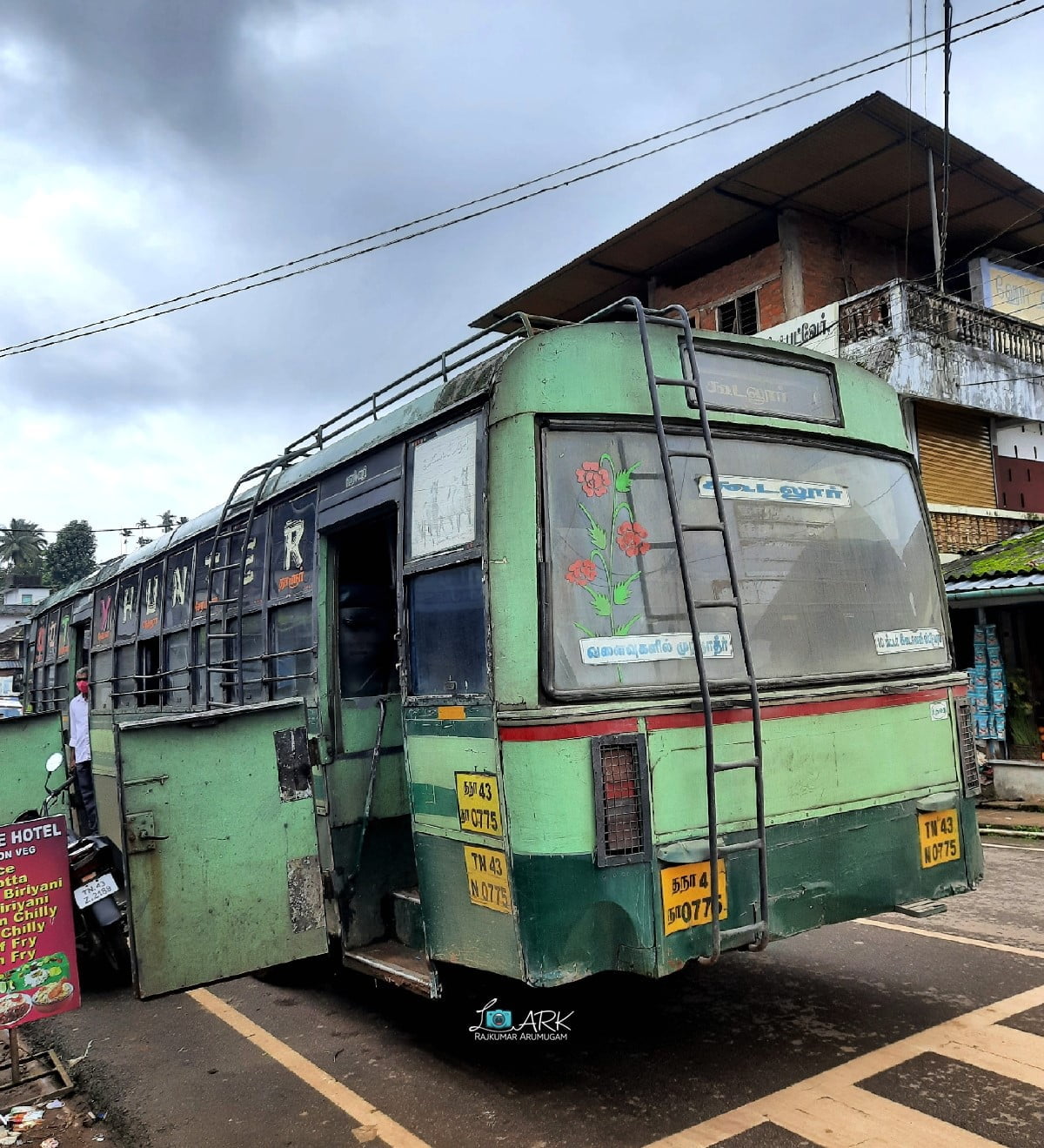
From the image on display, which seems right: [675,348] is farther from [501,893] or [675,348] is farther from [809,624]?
[501,893]

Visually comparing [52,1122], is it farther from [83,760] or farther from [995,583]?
[995,583]

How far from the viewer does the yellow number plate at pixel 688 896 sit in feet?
12.3

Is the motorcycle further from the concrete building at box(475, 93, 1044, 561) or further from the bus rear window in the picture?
the concrete building at box(475, 93, 1044, 561)

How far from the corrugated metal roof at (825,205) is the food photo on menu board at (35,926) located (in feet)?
42.1

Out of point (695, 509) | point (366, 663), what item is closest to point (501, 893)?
point (695, 509)

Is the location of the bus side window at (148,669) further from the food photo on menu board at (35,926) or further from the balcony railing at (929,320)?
the balcony railing at (929,320)

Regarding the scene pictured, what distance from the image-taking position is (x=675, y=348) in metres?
4.32

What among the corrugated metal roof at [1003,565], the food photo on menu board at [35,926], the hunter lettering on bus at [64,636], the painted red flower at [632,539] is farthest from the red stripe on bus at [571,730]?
the hunter lettering on bus at [64,636]

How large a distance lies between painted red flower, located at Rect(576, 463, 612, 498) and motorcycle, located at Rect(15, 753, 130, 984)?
11.8 ft

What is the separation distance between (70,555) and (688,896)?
251 feet

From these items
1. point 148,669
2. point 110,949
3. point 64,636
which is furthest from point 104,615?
point 110,949

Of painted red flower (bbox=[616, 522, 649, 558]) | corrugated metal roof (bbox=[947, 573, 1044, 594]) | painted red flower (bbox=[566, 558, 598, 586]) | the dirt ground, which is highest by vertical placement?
corrugated metal roof (bbox=[947, 573, 1044, 594])

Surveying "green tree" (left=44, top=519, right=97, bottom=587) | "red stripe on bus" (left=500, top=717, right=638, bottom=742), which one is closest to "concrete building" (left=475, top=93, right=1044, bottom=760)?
"red stripe on bus" (left=500, top=717, right=638, bottom=742)

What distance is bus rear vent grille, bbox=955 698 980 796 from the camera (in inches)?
188
